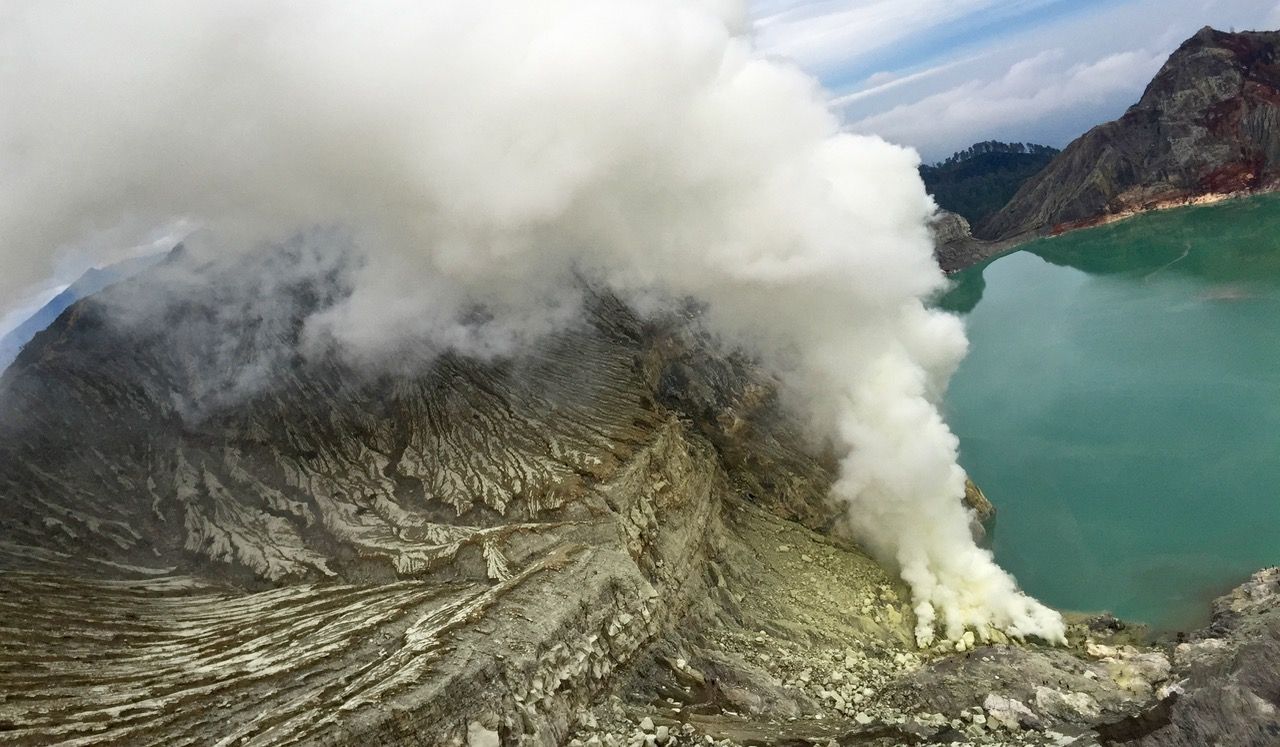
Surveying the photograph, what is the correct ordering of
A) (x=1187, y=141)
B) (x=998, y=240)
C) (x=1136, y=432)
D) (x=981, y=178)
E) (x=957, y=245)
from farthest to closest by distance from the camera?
(x=981, y=178), (x=998, y=240), (x=957, y=245), (x=1187, y=141), (x=1136, y=432)

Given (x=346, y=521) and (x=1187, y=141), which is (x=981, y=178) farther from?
(x=346, y=521)

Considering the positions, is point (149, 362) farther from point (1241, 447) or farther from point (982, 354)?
point (982, 354)

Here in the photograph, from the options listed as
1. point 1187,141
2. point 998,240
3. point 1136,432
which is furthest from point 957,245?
point 1136,432

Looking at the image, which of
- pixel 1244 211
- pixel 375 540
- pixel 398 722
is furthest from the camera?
pixel 1244 211

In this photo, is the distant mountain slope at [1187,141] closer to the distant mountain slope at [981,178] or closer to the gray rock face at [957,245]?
the gray rock face at [957,245]

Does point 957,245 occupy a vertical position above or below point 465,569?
above

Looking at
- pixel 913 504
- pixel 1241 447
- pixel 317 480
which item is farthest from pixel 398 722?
pixel 1241 447
